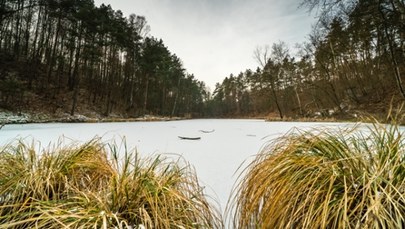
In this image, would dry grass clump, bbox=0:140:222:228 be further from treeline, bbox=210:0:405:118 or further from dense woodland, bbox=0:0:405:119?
dense woodland, bbox=0:0:405:119

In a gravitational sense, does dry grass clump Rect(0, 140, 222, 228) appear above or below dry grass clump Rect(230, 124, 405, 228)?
below

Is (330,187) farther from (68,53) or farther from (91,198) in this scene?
(68,53)

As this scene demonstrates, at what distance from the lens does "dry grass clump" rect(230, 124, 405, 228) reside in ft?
2.17

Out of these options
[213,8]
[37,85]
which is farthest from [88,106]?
[213,8]

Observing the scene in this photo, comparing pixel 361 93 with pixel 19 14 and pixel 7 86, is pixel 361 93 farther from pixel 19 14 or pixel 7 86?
pixel 19 14

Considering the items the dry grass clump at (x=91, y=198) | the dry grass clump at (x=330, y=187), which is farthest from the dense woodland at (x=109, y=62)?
the dry grass clump at (x=91, y=198)

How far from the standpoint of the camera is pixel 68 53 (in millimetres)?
16219

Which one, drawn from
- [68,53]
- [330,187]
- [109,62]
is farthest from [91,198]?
[109,62]

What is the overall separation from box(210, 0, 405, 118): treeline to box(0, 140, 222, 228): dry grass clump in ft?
8.19

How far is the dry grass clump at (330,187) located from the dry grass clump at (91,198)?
315mm

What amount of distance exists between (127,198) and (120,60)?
72.2 ft

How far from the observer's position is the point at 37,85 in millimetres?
13898

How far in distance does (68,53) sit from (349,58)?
22402 mm

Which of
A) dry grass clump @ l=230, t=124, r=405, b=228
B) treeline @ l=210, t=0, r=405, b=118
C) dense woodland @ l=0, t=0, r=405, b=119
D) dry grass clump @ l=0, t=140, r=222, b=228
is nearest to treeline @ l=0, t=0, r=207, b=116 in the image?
dense woodland @ l=0, t=0, r=405, b=119
